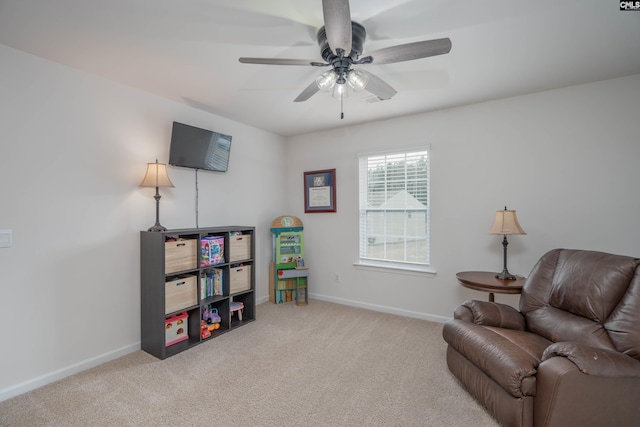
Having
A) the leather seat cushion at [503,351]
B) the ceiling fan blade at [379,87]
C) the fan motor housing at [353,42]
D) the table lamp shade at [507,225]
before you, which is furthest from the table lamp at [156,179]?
the table lamp shade at [507,225]

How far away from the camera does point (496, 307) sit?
2.34m

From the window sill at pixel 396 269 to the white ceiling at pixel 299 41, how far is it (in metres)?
2.00

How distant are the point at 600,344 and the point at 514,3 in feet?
7.00

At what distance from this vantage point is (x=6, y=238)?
6.82 feet

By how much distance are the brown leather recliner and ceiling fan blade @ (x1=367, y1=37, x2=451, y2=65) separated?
1796mm

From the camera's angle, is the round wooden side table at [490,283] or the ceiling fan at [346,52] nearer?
the ceiling fan at [346,52]

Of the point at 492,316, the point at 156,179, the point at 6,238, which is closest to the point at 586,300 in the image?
the point at 492,316

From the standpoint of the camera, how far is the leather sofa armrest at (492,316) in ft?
7.40

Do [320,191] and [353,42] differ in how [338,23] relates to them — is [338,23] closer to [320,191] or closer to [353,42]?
[353,42]

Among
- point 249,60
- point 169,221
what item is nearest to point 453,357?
point 249,60

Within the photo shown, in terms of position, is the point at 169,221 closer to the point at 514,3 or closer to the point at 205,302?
the point at 205,302

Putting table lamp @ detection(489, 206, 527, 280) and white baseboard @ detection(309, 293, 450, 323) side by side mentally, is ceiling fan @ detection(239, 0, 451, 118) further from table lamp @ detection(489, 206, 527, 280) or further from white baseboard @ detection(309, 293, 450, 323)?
white baseboard @ detection(309, 293, 450, 323)

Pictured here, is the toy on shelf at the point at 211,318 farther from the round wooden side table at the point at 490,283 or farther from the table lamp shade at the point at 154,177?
the round wooden side table at the point at 490,283

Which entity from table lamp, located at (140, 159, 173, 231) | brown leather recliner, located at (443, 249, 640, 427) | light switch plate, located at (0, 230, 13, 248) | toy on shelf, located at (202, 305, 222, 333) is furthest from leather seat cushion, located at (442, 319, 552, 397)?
light switch plate, located at (0, 230, 13, 248)
